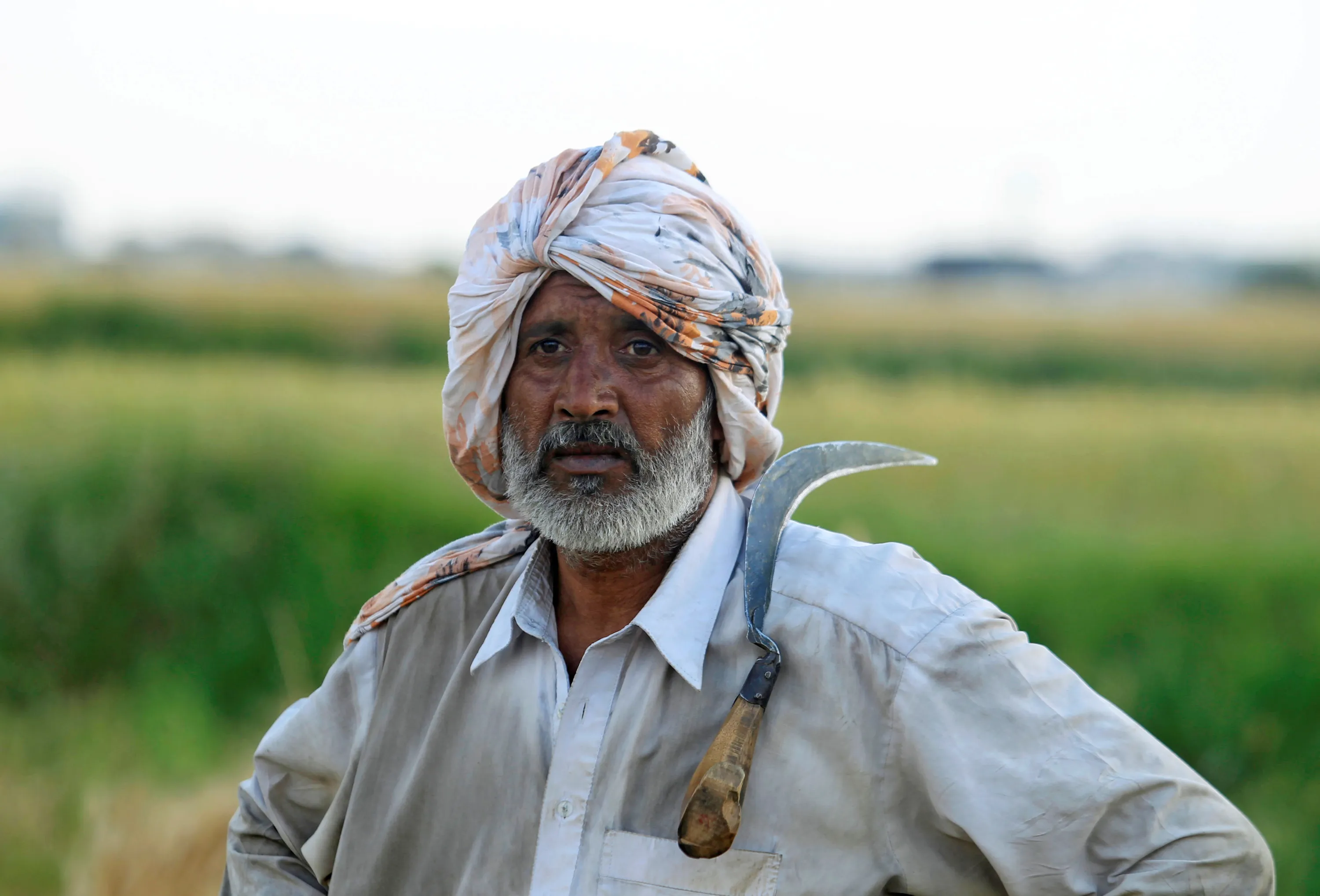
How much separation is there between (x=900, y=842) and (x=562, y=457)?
3.17ft

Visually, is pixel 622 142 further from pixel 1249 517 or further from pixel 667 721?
pixel 1249 517

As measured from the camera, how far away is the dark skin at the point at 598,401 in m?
2.60

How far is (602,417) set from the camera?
2600 millimetres

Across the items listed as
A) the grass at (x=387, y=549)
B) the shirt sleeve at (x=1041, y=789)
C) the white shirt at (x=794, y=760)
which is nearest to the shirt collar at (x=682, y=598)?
the white shirt at (x=794, y=760)

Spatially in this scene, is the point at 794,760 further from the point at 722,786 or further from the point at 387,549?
the point at 387,549

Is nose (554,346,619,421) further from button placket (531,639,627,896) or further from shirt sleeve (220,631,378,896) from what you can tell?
shirt sleeve (220,631,378,896)

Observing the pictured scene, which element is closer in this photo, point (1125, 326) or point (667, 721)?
point (667, 721)

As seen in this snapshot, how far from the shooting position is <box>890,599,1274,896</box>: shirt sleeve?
2.08 m

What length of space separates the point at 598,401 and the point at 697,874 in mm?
894

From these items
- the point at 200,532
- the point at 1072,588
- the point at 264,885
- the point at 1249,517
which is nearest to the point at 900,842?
the point at 264,885

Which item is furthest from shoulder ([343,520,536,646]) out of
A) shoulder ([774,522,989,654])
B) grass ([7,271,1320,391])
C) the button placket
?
grass ([7,271,1320,391])

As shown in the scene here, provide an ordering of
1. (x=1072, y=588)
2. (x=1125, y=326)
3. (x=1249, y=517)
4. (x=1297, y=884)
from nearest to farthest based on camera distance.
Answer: (x=1297, y=884) < (x=1072, y=588) < (x=1249, y=517) < (x=1125, y=326)

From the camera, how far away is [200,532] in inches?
347

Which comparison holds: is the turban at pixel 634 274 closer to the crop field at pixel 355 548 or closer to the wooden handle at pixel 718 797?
the wooden handle at pixel 718 797
